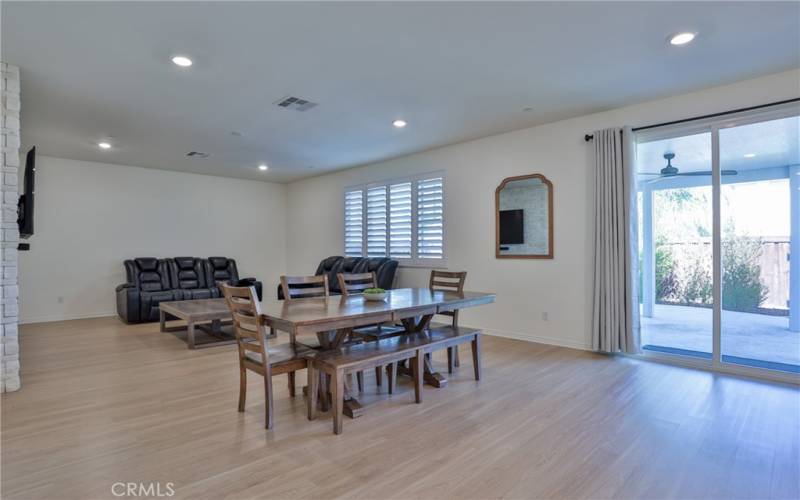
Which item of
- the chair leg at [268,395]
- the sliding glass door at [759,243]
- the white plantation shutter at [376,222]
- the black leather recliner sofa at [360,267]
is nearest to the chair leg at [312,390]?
the chair leg at [268,395]

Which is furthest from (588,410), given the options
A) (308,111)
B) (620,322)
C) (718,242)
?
(308,111)

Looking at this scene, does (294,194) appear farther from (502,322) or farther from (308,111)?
(502,322)

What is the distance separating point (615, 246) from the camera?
439 centimetres

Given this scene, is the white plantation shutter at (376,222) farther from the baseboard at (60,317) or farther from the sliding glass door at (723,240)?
the baseboard at (60,317)

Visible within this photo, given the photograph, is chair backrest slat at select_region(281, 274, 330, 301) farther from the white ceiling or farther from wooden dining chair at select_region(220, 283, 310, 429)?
the white ceiling

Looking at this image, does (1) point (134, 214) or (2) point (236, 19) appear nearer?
(2) point (236, 19)

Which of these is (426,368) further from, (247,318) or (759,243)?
(759,243)

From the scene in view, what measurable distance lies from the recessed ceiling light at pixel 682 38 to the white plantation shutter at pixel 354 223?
5288 mm

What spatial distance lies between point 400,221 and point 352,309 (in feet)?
13.2

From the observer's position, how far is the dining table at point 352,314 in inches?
99.3

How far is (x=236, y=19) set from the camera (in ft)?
8.88

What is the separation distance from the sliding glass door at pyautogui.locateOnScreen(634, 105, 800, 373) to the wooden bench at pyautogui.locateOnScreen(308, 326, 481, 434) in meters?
2.27

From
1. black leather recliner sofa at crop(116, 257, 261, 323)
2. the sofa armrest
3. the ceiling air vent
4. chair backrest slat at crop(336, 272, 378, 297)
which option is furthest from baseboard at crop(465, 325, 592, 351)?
the sofa armrest

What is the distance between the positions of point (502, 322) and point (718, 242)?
98.0 inches
